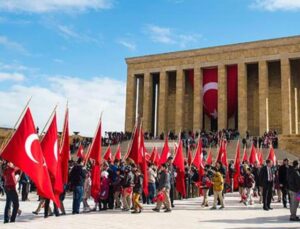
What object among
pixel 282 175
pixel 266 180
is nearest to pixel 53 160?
pixel 266 180

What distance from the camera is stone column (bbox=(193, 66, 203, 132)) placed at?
136 feet

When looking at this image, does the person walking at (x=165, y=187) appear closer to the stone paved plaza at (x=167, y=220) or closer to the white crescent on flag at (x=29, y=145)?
the stone paved plaza at (x=167, y=220)

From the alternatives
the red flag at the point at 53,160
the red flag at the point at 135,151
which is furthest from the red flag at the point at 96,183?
the red flag at the point at 53,160

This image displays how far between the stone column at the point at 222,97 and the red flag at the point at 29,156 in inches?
1266

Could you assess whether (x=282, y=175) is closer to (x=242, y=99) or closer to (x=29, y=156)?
(x=29, y=156)

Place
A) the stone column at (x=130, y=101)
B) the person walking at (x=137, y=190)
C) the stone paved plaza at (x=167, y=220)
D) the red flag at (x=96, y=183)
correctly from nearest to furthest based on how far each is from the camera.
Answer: the stone paved plaza at (x=167, y=220)
the person walking at (x=137, y=190)
the red flag at (x=96, y=183)
the stone column at (x=130, y=101)

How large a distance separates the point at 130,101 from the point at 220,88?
10.3 metres

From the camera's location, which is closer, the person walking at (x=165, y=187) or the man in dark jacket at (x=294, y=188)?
the man in dark jacket at (x=294, y=188)

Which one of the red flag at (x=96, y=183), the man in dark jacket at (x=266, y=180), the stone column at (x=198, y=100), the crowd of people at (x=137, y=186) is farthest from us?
the stone column at (x=198, y=100)

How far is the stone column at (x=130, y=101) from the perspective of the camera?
44969mm

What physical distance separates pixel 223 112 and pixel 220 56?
18.2ft

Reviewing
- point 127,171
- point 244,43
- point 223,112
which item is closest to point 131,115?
point 223,112

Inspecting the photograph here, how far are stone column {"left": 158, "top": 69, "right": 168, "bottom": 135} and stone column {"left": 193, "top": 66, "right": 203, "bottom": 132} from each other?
342 cm

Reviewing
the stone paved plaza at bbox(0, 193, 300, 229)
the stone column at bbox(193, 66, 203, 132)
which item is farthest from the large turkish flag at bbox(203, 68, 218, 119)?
the stone paved plaza at bbox(0, 193, 300, 229)
